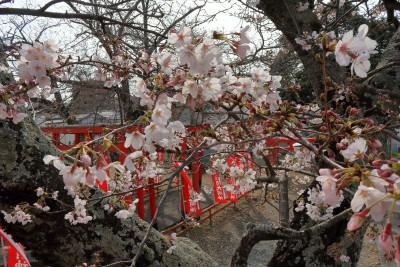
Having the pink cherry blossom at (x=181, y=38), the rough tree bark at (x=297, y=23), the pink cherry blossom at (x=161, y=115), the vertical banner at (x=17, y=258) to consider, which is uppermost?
the rough tree bark at (x=297, y=23)

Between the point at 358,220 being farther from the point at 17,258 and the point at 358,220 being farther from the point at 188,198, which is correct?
the point at 188,198

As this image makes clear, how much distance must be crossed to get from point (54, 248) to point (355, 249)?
1.98 meters

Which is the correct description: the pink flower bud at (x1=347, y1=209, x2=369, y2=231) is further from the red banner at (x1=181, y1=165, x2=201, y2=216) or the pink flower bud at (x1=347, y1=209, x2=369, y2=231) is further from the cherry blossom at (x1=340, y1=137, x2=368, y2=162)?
the red banner at (x1=181, y1=165, x2=201, y2=216)

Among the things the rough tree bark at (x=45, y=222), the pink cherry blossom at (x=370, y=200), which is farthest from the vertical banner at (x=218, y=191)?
the pink cherry blossom at (x=370, y=200)

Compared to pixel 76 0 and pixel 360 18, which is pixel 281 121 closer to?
pixel 76 0

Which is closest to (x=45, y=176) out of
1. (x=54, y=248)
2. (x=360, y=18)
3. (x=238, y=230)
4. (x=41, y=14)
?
(x=54, y=248)

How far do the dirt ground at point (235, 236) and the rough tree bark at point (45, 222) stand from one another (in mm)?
5499

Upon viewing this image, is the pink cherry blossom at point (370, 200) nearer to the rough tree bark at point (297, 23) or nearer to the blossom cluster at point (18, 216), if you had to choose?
the blossom cluster at point (18, 216)

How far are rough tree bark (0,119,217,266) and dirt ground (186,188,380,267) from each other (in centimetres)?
550

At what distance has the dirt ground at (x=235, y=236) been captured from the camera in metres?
7.19

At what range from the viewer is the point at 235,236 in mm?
8375

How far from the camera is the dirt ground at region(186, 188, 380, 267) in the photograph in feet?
23.6

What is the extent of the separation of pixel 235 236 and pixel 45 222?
7.07 metres

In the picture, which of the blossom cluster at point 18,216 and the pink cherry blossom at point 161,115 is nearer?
the pink cherry blossom at point 161,115
